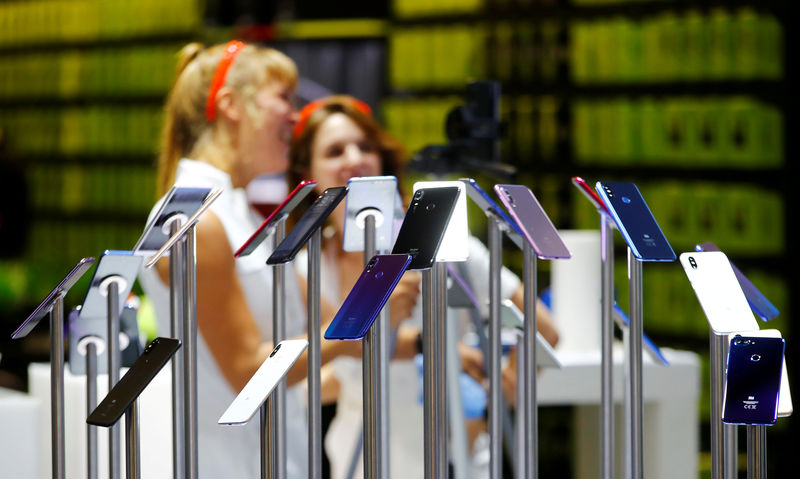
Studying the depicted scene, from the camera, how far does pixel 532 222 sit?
123 centimetres

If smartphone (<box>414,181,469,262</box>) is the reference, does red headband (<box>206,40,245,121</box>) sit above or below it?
above

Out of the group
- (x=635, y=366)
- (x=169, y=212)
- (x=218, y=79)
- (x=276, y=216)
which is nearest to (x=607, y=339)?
(x=635, y=366)

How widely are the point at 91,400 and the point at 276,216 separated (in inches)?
12.5

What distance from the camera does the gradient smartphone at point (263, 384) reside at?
107 centimetres

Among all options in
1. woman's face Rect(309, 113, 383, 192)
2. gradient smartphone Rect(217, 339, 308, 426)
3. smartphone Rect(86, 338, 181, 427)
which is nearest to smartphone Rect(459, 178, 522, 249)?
gradient smartphone Rect(217, 339, 308, 426)

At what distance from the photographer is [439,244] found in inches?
44.6

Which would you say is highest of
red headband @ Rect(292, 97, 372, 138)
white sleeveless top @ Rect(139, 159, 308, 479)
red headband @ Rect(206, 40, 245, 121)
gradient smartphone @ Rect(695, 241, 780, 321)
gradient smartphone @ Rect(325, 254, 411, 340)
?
red headband @ Rect(206, 40, 245, 121)

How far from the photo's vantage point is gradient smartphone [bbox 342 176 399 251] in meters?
1.22

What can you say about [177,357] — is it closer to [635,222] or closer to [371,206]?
[371,206]

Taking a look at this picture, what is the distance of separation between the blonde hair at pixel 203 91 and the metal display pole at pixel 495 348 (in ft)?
2.53

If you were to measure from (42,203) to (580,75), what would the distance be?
13.1ft

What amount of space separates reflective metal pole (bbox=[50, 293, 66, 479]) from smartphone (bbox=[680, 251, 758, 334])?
70cm

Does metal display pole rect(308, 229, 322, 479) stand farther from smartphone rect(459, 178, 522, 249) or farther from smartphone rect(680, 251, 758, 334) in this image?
smartphone rect(680, 251, 758, 334)

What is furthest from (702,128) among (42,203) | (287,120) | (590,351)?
(42,203)
